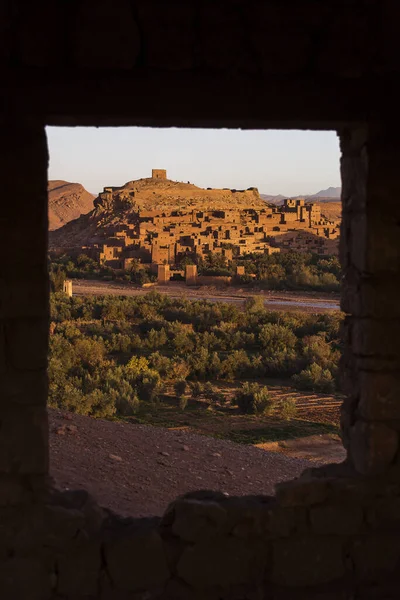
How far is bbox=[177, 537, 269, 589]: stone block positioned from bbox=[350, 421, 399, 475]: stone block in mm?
643

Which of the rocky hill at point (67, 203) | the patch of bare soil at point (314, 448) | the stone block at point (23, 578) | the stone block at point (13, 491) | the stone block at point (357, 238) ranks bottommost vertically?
the patch of bare soil at point (314, 448)

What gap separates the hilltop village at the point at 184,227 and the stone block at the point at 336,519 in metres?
32.0

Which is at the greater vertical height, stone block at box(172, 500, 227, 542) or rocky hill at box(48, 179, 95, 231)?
rocky hill at box(48, 179, 95, 231)

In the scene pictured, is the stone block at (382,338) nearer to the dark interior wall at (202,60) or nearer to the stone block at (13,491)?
the dark interior wall at (202,60)

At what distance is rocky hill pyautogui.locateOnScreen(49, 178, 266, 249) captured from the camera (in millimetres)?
58281

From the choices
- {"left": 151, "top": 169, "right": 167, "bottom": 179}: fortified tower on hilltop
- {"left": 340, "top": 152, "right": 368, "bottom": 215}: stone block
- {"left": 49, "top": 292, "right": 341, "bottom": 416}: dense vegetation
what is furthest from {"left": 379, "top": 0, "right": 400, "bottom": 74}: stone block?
{"left": 151, "top": 169, "right": 167, "bottom": 179}: fortified tower on hilltop

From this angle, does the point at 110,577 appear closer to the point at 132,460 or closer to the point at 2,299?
the point at 2,299

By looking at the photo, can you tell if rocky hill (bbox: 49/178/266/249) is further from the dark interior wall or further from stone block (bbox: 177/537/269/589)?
stone block (bbox: 177/537/269/589)

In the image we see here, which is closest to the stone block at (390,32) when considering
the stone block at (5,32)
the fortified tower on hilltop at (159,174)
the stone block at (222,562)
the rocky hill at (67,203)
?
the stone block at (5,32)

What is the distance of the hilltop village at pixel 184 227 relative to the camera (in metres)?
39.9

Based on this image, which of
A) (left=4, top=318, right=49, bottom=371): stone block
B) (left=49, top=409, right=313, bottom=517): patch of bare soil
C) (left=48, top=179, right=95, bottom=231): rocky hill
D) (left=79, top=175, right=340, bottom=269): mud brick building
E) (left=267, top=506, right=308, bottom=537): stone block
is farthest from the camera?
(left=48, top=179, right=95, bottom=231): rocky hill

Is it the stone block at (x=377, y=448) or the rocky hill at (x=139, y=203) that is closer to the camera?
the stone block at (x=377, y=448)

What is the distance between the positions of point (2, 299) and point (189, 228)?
45.8 meters

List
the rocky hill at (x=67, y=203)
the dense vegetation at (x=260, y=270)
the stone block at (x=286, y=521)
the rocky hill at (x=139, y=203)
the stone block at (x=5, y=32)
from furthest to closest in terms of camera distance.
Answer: the rocky hill at (x=67, y=203), the rocky hill at (x=139, y=203), the dense vegetation at (x=260, y=270), the stone block at (x=286, y=521), the stone block at (x=5, y=32)
